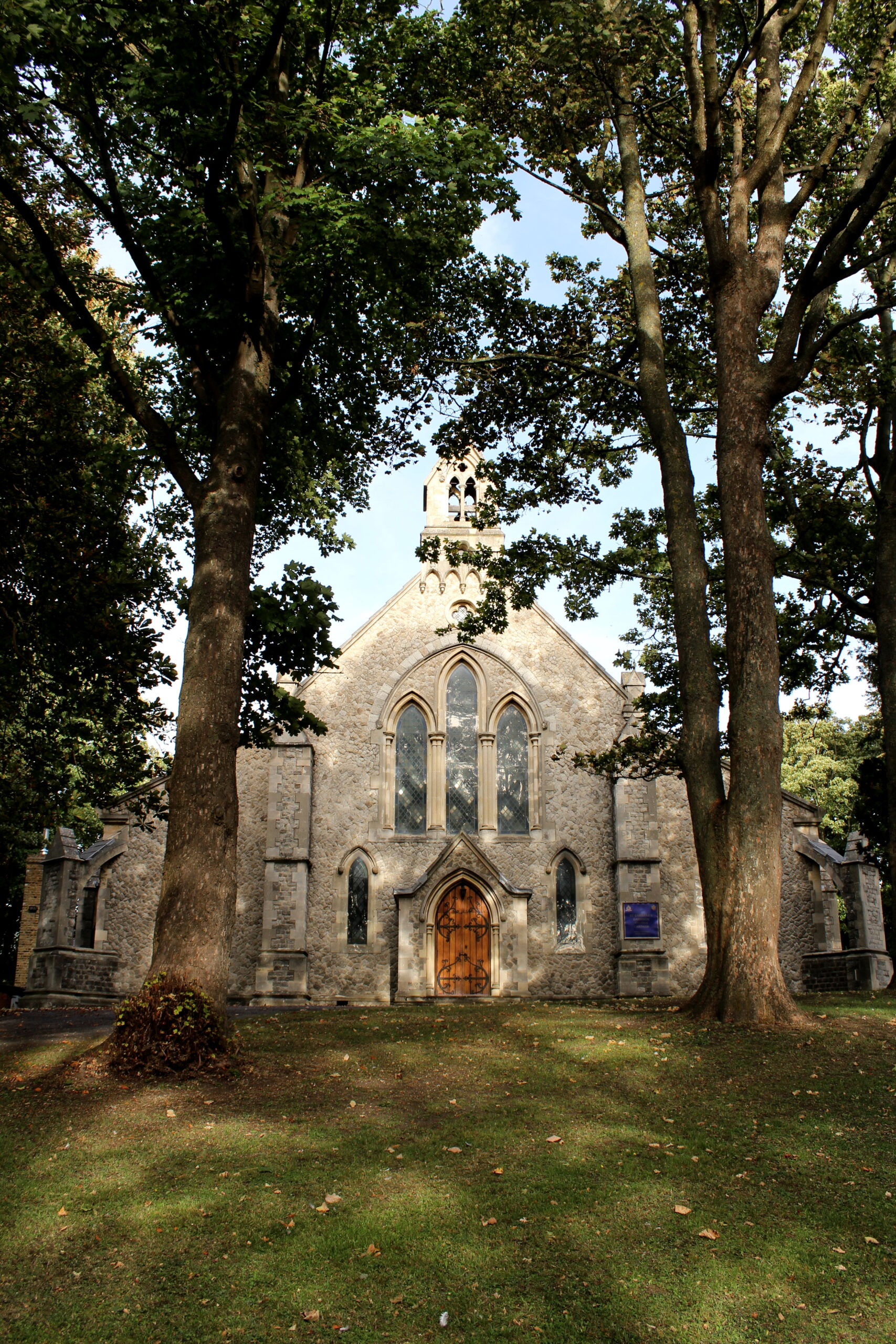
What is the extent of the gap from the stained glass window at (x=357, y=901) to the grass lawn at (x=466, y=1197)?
1137cm

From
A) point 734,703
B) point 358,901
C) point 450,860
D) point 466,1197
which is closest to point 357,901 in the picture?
point 358,901

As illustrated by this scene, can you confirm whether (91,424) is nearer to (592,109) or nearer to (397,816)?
(592,109)

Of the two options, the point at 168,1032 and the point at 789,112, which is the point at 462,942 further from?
the point at 789,112

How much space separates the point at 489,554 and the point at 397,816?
760cm

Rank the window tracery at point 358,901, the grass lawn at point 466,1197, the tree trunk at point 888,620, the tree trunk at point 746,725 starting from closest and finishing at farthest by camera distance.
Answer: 1. the grass lawn at point 466,1197
2. the tree trunk at point 746,725
3. the tree trunk at point 888,620
4. the window tracery at point 358,901

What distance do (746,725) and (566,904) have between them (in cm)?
1175

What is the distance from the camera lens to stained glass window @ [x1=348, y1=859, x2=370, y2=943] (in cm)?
2003

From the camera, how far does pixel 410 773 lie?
2138 centimetres

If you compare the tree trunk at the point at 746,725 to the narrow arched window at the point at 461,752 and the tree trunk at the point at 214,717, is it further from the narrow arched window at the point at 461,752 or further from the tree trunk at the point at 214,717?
the narrow arched window at the point at 461,752

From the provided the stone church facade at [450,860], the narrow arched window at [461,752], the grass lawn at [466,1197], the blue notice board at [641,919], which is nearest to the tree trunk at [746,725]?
the grass lawn at [466,1197]

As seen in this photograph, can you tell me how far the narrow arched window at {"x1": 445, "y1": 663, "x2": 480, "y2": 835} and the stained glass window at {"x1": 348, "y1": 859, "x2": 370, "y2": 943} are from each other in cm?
203

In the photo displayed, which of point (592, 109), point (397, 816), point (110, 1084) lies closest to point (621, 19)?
point (592, 109)

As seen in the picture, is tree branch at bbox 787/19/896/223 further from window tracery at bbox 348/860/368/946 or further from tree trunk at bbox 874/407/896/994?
window tracery at bbox 348/860/368/946

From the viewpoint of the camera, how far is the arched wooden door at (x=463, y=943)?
19.8 m
